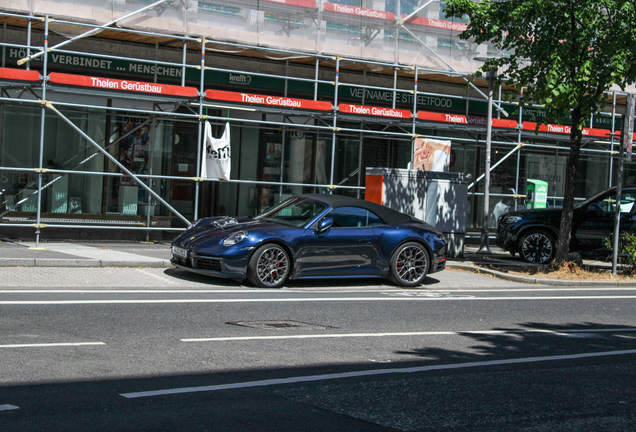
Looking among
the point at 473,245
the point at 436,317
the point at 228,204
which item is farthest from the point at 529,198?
the point at 436,317

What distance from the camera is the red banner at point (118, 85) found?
1484cm

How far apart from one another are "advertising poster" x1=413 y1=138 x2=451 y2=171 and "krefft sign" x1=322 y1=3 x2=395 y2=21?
3.13m

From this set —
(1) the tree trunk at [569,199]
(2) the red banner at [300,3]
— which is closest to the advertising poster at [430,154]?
(2) the red banner at [300,3]

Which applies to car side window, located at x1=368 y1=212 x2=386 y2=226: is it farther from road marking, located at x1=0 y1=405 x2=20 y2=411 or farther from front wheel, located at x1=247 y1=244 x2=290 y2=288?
road marking, located at x1=0 y1=405 x2=20 y2=411

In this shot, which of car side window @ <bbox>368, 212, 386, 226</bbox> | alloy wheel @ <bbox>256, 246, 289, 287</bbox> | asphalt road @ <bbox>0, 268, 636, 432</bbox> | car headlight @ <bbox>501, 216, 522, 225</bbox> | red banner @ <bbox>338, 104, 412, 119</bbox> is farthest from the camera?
red banner @ <bbox>338, 104, 412, 119</bbox>

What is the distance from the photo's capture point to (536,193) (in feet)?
69.7

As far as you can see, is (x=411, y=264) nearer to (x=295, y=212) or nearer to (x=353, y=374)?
(x=295, y=212)

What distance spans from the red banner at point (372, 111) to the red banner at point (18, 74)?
6757 millimetres

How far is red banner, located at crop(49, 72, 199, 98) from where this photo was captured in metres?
14.8

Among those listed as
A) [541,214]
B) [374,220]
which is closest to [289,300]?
[374,220]

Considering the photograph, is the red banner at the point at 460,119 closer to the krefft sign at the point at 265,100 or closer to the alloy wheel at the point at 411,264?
the krefft sign at the point at 265,100

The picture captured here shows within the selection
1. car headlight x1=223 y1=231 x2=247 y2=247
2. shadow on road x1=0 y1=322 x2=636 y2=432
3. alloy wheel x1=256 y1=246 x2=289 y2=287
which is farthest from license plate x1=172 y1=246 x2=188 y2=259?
shadow on road x1=0 y1=322 x2=636 y2=432

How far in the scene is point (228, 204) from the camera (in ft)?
63.1

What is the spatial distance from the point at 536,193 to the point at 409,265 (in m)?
9.84
